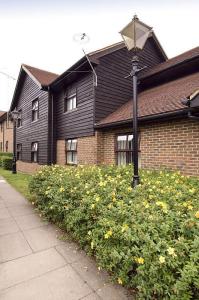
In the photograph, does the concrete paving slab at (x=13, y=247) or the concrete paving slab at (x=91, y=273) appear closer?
the concrete paving slab at (x=91, y=273)

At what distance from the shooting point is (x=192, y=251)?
2154mm

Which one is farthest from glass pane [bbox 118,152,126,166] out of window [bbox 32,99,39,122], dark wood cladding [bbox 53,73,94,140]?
window [bbox 32,99,39,122]

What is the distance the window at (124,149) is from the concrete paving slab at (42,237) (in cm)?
438

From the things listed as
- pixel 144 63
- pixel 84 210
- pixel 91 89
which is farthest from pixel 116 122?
pixel 144 63

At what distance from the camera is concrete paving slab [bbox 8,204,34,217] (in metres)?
6.36

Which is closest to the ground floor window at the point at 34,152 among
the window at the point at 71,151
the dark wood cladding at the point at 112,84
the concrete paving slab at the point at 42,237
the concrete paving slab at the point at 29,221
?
the window at the point at 71,151

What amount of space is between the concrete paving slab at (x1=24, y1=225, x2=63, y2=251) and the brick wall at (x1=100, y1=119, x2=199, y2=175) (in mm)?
3849

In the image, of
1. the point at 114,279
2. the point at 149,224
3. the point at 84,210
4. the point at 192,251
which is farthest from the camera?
the point at 84,210

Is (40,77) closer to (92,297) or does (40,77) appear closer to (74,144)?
(74,144)

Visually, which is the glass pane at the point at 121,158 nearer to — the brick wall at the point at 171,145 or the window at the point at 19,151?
the brick wall at the point at 171,145

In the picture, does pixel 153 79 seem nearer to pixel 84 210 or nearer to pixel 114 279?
pixel 84 210

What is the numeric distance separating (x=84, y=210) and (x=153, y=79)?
8.37 m

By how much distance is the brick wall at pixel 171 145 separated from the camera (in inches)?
249

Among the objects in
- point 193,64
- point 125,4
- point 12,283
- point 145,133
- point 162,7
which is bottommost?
point 12,283
